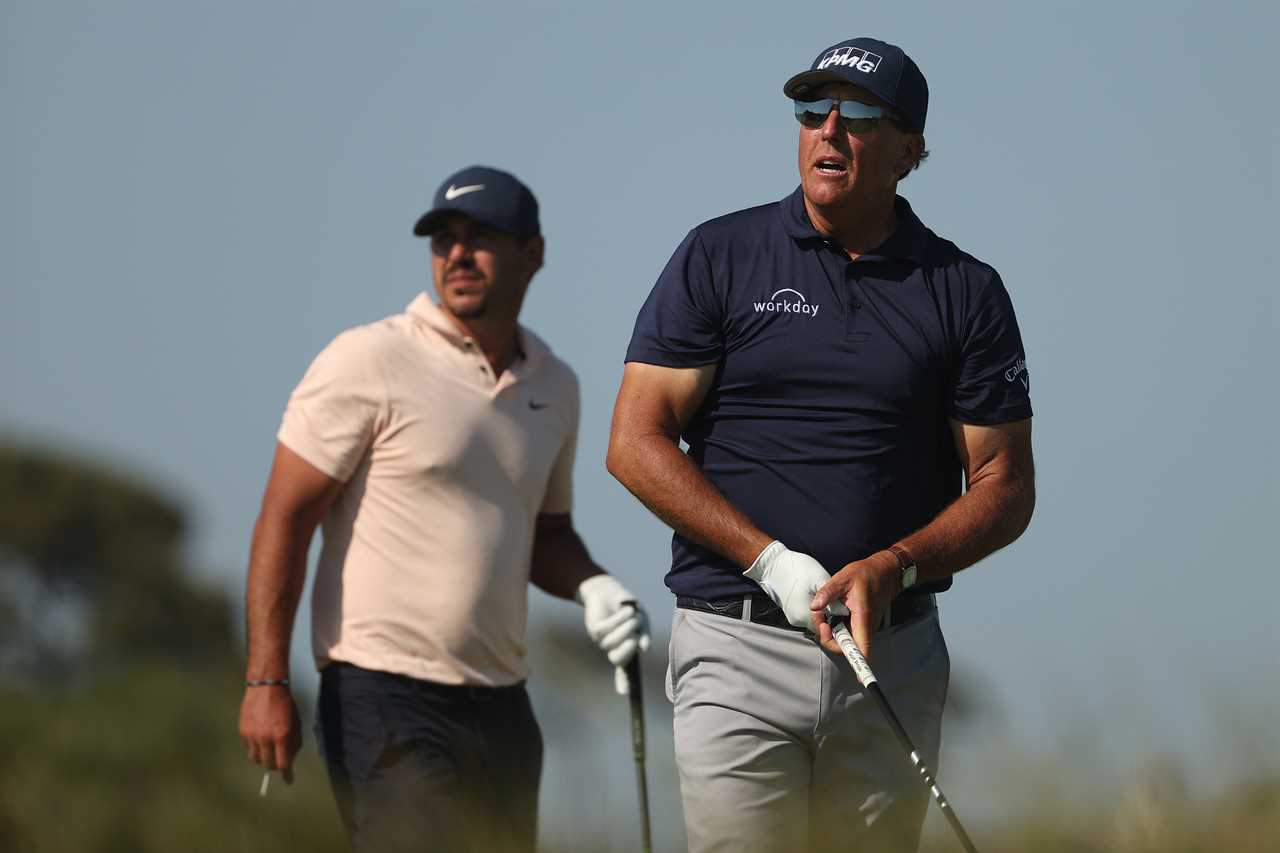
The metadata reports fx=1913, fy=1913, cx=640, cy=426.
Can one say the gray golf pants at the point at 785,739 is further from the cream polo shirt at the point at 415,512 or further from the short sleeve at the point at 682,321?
the cream polo shirt at the point at 415,512

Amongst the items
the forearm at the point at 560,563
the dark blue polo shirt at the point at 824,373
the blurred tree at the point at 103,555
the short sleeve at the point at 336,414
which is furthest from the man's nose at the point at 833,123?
the blurred tree at the point at 103,555

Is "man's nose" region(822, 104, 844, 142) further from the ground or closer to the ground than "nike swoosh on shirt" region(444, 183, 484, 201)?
closer to the ground

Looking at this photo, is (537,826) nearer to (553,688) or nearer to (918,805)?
(918,805)

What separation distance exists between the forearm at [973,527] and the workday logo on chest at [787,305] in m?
0.62

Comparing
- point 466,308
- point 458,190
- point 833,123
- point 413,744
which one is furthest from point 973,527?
point 458,190

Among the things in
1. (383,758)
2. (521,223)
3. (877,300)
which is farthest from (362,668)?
(877,300)

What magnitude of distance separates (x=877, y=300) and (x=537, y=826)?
6.76 feet

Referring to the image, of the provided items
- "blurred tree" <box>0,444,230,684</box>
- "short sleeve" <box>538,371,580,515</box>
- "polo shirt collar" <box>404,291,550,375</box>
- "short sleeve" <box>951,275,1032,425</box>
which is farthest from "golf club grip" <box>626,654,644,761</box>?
"blurred tree" <box>0,444,230,684</box>

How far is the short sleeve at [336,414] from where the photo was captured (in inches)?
241

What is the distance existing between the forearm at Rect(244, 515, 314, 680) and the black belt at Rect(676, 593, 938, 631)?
1.65 m

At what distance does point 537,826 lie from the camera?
10.4 ft

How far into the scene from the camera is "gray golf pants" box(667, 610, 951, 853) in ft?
15.2

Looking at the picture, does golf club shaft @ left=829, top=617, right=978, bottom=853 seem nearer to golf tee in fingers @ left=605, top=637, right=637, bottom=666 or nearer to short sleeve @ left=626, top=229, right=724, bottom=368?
short sleeve @ left=626, top=229, right=724, bottom=368

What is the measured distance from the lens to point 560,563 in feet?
22.6
